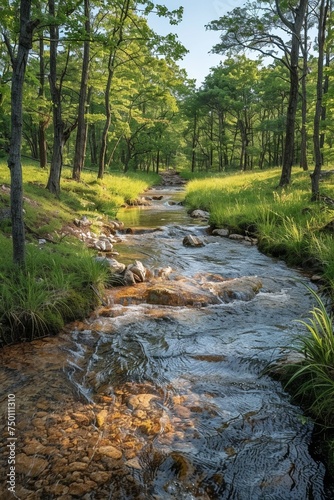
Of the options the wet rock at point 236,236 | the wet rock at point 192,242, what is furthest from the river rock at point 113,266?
the wet rock at point 236,236

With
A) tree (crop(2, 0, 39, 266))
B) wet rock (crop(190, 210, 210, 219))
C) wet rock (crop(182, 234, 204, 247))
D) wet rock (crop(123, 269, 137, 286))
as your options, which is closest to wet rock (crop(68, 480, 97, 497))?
tree (crop(2, 0, 39, 266))

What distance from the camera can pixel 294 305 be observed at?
217 inches

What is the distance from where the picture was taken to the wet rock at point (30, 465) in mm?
2430

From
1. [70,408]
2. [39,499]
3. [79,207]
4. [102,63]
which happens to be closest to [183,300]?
[70,408]

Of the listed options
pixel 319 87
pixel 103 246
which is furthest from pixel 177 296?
pixel 319 87

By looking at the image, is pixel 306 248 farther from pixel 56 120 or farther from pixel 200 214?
pixel 56 120

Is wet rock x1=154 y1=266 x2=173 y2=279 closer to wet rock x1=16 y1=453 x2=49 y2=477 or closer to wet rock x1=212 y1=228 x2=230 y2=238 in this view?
wet rock x1=212 y1=228 x2=230 y2=238

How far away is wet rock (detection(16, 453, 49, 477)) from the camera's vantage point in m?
2.43

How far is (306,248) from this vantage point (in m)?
7.55

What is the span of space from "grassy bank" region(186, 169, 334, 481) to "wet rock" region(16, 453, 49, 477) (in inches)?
80.1

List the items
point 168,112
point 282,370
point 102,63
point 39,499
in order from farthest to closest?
point 168,112, point 102,63, point 282,370, point 39,499

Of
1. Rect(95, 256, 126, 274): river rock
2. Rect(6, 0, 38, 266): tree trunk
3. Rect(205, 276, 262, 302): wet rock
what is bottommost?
Rect(205, 276, 262, 302): wet rock

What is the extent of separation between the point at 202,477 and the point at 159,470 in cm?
31

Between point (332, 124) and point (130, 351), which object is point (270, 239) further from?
point (332, 124)
